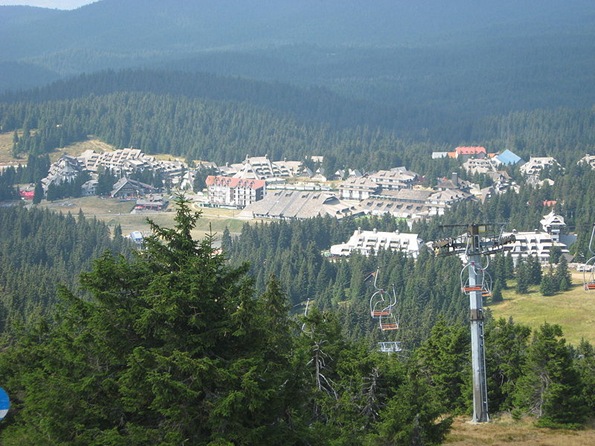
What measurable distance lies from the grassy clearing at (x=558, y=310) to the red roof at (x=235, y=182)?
48.6 metres

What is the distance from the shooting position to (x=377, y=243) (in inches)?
3297

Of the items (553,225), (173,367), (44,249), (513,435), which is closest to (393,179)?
(553,225)

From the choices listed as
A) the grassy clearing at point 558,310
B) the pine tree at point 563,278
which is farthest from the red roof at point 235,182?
the pine tree at point 563,278

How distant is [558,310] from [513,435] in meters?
32.6

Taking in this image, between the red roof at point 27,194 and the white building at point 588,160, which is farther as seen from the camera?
the red roof at point 27,194

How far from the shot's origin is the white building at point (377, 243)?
81875mm

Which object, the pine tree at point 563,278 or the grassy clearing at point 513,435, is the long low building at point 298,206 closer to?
the pine tree at point 563,278

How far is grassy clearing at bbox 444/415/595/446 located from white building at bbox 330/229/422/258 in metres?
50.3

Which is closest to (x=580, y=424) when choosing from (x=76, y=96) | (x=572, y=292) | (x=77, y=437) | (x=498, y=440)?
(x=498, y=440)

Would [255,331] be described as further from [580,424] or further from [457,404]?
[457,404]

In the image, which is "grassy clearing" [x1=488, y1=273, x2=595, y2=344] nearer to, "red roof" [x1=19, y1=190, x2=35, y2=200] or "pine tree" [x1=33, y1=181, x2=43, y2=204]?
"pine tree" [x1=33, y1=181, x2=43, y2=204]

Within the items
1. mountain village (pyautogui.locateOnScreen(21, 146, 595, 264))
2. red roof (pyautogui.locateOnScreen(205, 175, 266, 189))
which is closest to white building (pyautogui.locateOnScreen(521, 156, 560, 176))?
mountain village (pyautogui.locateOnScreen(21, 146, 595, 264))

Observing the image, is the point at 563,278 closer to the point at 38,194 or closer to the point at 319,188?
the point at 319,188

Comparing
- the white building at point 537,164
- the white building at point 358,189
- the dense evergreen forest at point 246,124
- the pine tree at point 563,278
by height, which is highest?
the dense evergreen forest at point 246,124
